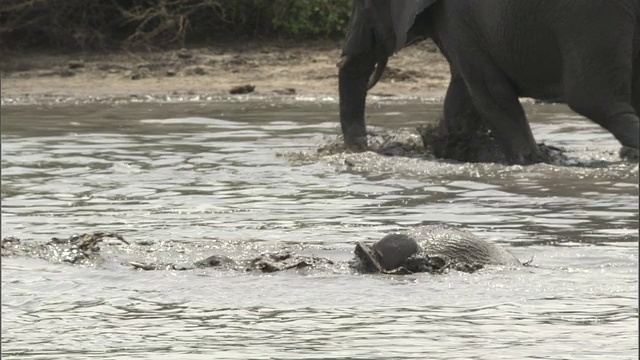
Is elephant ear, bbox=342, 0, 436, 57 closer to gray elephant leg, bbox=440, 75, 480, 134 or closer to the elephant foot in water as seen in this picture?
gray elephant leg, bbox=440, 75, 480, 134

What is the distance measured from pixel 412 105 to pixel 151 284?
9.12 meters

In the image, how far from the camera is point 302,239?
856cm

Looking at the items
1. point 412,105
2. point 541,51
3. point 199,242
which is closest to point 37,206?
point 199,242

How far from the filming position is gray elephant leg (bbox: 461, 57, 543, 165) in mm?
10984

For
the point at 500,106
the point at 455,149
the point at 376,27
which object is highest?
the point at 376,27

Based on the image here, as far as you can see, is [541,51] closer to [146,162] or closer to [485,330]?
[146,162]

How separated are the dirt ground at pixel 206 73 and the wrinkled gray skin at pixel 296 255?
870cm

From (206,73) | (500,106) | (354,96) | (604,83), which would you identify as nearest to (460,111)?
(500,106)

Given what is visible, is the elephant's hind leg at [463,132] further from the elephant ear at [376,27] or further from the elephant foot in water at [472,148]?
the elephant ear at [376,27]

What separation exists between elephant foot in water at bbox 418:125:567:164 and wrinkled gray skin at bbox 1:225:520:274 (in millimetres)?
3716

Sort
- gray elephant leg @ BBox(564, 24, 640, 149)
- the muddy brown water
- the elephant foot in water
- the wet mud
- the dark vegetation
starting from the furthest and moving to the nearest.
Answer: the dark vegetation, the elephant foot in water, the wet mud, gray elephant leg @ BBox(564, 24, 640, 149), the muddy brown water

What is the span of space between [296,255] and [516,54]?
10.5ft

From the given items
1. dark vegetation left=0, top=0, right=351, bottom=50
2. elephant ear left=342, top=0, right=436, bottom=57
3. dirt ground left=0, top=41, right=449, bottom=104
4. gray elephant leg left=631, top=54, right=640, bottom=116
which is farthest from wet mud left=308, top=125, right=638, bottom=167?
dark vegetation left=0, top=0, right=351, bottom=50

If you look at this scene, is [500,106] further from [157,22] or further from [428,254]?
[157,22]
